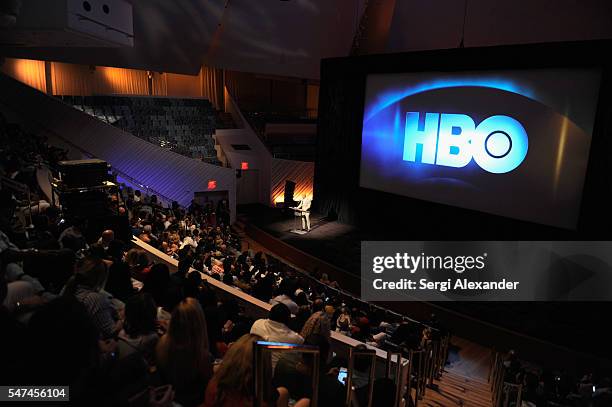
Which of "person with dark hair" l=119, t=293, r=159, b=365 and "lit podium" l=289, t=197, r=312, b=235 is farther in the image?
"lit podium" l=289, t=197, r=312, b=235

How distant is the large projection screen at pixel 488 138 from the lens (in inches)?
335

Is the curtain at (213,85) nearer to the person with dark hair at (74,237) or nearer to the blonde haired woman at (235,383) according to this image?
the person with dark hair at (74,237)

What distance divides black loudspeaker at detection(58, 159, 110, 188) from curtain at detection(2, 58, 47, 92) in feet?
40.6

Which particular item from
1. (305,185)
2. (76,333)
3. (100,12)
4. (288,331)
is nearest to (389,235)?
(305,185)

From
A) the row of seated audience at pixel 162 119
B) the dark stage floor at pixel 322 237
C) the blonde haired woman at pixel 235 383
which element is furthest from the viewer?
the row of seated audience at pixel 162 119

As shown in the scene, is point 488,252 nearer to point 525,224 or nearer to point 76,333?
point 525,224

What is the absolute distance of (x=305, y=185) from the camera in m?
17.3

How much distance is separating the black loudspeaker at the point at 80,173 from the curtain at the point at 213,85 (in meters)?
15.0

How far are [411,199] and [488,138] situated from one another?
2634 mm

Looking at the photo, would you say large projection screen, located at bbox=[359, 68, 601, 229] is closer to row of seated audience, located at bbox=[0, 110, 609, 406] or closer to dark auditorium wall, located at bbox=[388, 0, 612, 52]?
dark auditorium wall, located at bbox=[388, 0, 612, 52]

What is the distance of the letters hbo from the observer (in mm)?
9305

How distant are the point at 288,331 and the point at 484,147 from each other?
26.3ft

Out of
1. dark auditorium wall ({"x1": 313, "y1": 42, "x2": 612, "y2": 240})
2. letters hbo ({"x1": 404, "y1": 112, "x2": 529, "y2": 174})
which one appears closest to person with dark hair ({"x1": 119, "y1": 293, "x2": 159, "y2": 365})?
dark auditorium wall ({"x1": 313, "y1": 42, "x2": 612, "y2": 240})

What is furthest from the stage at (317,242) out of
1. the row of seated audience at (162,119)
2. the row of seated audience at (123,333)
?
the row of seated audience at (123,333)
